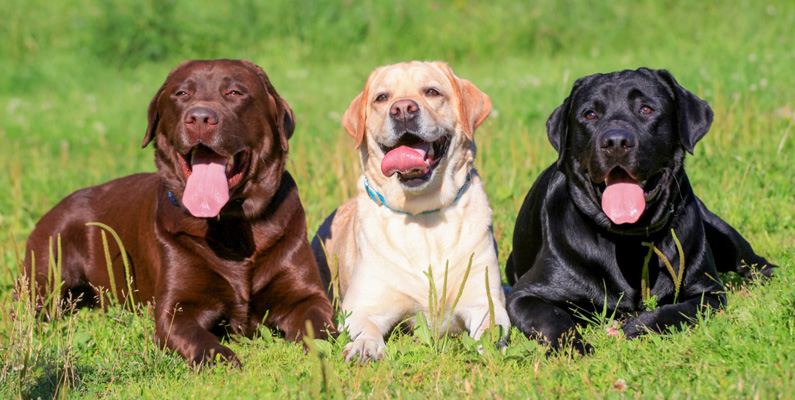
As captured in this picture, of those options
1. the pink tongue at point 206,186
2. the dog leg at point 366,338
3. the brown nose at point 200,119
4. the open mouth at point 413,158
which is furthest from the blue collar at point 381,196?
the brown nose at point 200,119

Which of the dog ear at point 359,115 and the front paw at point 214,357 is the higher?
the dog ear at point 359,115

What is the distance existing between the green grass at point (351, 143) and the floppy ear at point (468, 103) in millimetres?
1188

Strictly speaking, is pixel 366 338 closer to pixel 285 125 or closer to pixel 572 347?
pixel 572 347

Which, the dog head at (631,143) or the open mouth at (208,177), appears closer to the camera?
the dog head at (631,143)

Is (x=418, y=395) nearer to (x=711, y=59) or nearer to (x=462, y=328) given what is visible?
(x=462, y=328)

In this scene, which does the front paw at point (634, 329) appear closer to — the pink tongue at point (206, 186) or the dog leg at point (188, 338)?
the dog leg at point (188, 338)

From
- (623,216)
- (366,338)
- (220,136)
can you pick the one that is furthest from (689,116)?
(220,136)

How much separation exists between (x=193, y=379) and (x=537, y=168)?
14.4ft

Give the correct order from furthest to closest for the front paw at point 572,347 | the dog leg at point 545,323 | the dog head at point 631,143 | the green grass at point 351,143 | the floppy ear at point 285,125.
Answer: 1. the floppy ear at point 285,125
2. the dog head at point 631,143
3. the dog leg at point 545,323
4. the front paw at point 572,347
5. the green grass at point 351,143

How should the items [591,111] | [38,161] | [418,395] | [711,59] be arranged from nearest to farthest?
[418,395]
[591,111]
[38,161]
[711,59]

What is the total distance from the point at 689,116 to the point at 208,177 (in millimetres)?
2605

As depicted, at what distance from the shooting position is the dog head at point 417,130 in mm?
4340

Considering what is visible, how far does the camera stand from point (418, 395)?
10.8ft

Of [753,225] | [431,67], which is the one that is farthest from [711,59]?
[431,67]
